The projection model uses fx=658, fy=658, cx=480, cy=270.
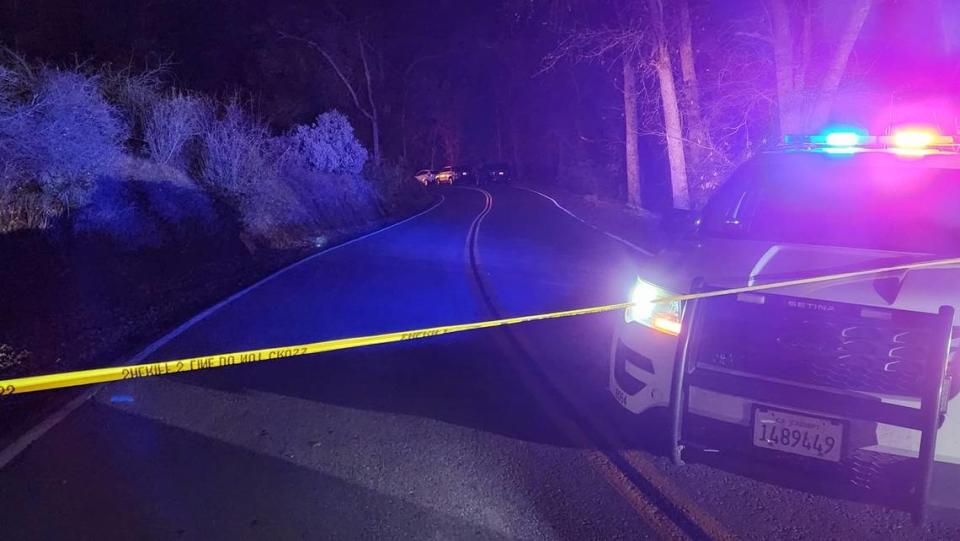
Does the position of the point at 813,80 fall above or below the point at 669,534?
above

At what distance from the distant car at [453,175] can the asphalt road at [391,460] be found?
54.4 metres

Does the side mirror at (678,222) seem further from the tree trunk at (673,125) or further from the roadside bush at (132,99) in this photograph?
the tree trunk at (673,125)

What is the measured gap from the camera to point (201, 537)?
3.26 m

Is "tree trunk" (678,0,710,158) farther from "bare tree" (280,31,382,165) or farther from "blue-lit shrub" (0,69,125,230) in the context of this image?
"bare tree" (280,31,382,165)

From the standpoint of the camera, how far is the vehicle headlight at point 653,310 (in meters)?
3.78

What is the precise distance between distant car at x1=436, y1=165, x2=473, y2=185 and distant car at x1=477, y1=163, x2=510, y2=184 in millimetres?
1720

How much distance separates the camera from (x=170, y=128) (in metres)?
15.6

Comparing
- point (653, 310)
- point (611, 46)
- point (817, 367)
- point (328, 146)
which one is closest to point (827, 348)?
point (817, 367)

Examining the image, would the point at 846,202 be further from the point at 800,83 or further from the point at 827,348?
the point at 800,83

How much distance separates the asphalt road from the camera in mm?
3400

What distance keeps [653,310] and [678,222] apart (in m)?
1.55

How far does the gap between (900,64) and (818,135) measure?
14.5 m

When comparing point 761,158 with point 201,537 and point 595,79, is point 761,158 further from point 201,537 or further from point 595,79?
point 595,79

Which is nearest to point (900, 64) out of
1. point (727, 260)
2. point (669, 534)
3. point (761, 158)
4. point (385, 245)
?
point (385, 245)
